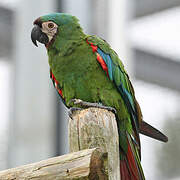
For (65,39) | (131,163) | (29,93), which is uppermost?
(65,39)

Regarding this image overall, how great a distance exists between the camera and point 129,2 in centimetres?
381

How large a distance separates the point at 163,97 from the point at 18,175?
2277 millimetres

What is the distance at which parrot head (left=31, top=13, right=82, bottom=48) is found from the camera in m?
2.48

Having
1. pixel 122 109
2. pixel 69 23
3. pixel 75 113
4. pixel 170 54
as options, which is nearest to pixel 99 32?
pixel 170 54

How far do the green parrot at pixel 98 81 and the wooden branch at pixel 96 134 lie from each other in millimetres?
553

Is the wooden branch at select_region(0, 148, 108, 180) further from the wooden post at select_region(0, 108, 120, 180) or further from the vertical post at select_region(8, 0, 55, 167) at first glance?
the vertical post at select_region(8, 0, 55, 167)

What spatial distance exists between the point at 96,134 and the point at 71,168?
0.24 metres

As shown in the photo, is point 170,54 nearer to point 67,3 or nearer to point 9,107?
point 67,3

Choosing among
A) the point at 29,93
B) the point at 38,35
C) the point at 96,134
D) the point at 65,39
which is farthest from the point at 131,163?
the point at 29,93

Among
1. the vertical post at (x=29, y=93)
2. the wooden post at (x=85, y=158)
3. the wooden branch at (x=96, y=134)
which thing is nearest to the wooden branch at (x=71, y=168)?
the wooden post at (x=85, y=158)

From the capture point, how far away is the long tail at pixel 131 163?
221cm

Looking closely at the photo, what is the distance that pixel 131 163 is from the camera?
7.39 feet

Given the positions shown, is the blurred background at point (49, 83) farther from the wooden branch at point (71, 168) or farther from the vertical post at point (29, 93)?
the wooden branch at point (71, 168)

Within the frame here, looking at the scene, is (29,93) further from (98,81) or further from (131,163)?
(131,163)
